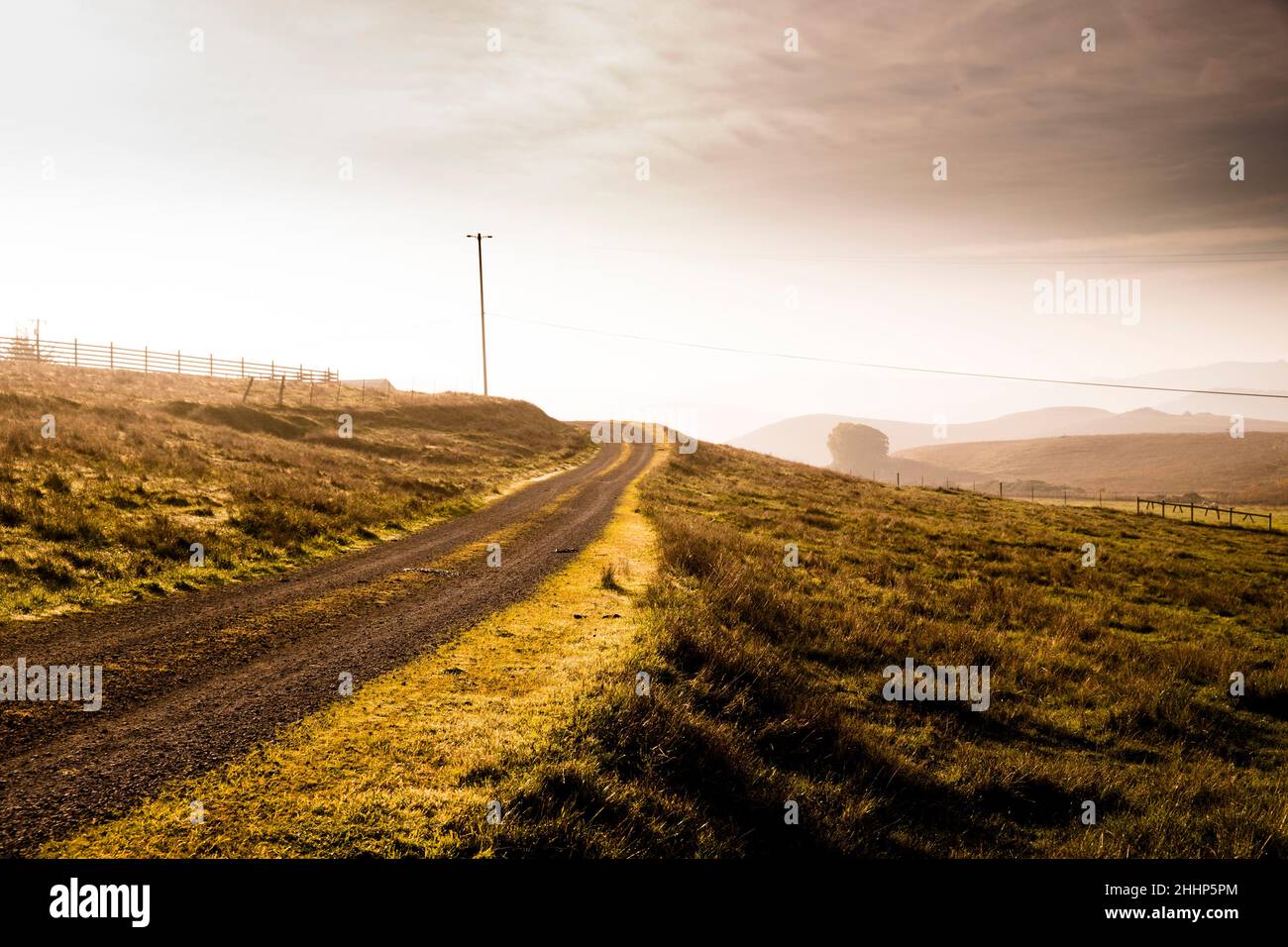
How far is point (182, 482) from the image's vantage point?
63.4 ft

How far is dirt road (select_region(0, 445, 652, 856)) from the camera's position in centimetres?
564

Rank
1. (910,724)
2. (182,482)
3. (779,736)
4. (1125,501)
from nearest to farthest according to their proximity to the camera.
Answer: (779,736) → (910,724) → (182,482) → (1125,501)

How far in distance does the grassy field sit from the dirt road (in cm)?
163

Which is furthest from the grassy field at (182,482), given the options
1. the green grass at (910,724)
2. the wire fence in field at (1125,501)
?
the wire fence in field at (1125,501)

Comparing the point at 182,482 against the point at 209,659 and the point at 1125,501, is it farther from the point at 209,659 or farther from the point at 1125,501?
the point at 1125,501

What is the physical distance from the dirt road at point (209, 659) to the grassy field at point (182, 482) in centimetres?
163

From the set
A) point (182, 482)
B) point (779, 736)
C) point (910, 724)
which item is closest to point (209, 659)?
point (779, 736)

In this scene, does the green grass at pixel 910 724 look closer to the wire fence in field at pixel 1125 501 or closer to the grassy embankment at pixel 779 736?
the grassy embankment at pixel 779 736

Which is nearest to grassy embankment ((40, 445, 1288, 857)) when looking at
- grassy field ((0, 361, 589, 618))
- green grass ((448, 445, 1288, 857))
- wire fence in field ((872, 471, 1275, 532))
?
green grass ((448, 445, 1288, 857))

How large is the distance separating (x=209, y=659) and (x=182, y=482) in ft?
44.7

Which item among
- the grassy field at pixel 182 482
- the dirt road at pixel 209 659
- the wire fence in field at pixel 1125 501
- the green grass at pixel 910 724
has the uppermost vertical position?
the grassy field at pixel 182 482

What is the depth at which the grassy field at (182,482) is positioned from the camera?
1236 cm

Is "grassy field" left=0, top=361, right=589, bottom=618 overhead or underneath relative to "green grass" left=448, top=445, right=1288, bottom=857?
overhead

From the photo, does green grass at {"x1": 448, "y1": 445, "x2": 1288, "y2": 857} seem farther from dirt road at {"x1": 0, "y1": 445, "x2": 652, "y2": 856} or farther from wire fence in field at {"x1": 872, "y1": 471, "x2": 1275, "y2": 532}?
wire fence in field at {"x1": 872, "y1": 471, "x2": 1275, "y2": 532}
